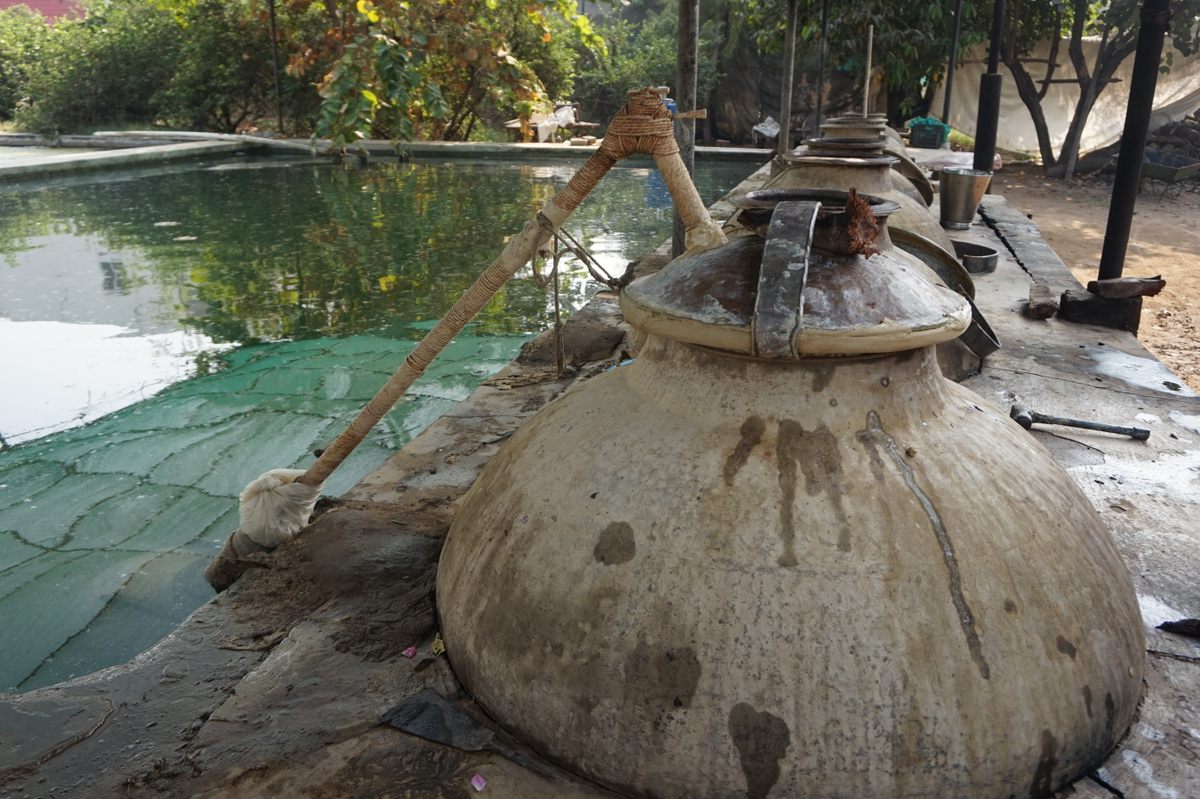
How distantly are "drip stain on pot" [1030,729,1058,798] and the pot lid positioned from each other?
793mm

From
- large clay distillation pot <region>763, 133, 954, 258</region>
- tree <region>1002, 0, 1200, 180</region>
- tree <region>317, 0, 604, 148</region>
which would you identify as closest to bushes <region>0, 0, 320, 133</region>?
tree <region>317, 0, 604, 148</region>

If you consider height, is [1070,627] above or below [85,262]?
above

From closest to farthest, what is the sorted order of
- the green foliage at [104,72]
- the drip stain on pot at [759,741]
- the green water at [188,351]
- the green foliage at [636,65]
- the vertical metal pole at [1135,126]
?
the drip stain on pot at [759,741] → the green water at [188,351] → the vertical metal pole at [1135,126] → the green foliage at [104,72] → the green foliage at [636,65]

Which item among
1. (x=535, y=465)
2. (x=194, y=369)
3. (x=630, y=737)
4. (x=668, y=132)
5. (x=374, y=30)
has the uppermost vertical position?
(x=374, y=30)

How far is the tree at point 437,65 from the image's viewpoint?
531 inches

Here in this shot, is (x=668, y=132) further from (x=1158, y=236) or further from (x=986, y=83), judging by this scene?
(x=1158, y=236)

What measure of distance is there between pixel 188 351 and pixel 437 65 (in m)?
13.3

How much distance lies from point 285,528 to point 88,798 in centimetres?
120

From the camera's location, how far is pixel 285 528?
119 inches

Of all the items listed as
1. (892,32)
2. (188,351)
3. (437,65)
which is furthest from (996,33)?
(437,65)

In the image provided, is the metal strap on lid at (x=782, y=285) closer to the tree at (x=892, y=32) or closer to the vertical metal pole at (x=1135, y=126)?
the vertical metal pole at (x=1135, y=126)

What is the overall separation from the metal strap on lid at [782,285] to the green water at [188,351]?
312 cm

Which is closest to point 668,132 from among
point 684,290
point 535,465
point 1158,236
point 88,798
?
point 684,290

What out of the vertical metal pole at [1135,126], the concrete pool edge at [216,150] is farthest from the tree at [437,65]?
the vertical metal pole at [1135,126]
